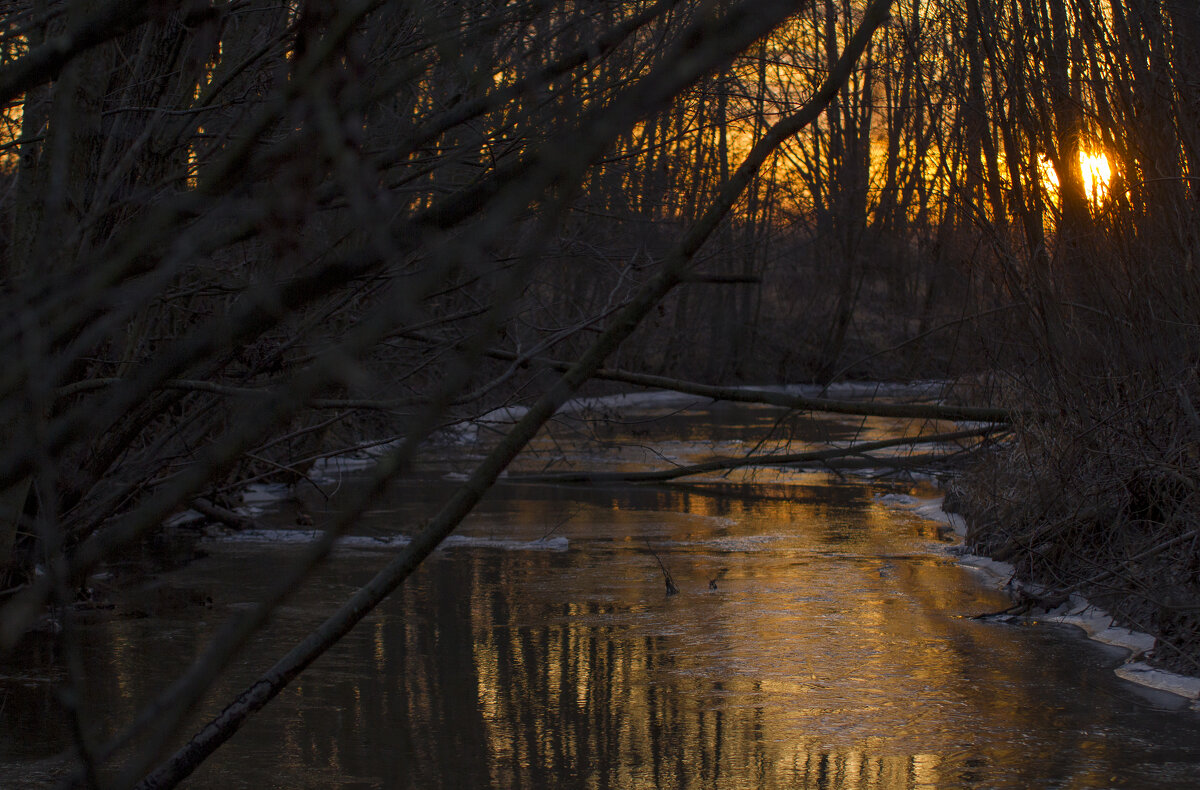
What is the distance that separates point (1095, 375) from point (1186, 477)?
1080 mm

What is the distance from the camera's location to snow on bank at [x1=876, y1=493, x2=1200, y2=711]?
595 cm

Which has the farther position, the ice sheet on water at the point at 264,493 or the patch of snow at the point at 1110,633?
the ice sheet on water at the point at 264,493

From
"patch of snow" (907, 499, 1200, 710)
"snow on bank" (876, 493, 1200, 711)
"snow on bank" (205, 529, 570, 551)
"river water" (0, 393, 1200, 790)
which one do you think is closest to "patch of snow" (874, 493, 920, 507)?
"snow on bank" (876, 493, 1200, 711)

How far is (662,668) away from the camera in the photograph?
252 inches

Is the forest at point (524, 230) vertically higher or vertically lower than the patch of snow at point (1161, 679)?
higher

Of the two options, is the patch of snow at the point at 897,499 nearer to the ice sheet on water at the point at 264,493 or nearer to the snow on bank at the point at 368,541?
the snow on bank at the point at 368,541

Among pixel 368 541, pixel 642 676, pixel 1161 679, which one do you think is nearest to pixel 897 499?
pixel 368 541

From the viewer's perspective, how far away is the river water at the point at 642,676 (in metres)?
5.00

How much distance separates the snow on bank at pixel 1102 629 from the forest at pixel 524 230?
142 millimetres

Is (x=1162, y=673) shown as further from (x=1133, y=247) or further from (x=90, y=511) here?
(x=90, y=511)

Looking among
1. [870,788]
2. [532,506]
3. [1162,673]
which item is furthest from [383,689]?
[532,506]

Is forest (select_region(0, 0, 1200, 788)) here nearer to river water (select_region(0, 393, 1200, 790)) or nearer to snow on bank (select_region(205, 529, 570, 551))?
snow on bank (select_region(205, 529, 570, 551))

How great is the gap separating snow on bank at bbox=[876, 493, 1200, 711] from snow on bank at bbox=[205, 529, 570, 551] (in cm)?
325

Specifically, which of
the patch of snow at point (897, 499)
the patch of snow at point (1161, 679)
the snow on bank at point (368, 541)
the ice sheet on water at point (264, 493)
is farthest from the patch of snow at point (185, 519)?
the patch of snow at point (1161, 679)
